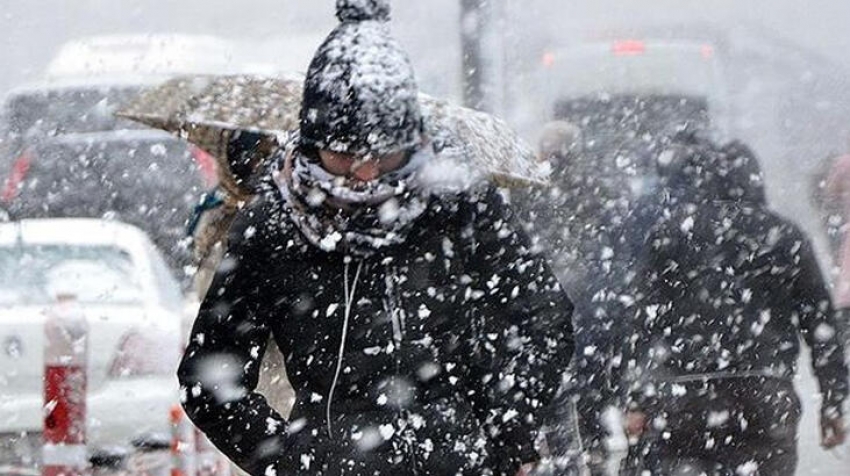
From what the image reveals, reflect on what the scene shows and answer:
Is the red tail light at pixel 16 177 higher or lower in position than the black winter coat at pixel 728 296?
lower

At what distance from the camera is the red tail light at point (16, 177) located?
1555cm

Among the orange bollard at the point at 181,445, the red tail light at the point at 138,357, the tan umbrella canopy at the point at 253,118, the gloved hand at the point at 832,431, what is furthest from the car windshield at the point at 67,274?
the gloved hand at the point at 832,431

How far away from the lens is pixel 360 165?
4.30 metres

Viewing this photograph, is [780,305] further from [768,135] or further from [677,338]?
[768,135]

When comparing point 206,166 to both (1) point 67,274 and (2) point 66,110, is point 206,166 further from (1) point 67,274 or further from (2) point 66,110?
(1) point 67,274

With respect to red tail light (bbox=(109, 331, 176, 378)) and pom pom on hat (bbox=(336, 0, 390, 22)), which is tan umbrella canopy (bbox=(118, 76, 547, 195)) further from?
red tail light (bbox=(109, 331, 176, 378))

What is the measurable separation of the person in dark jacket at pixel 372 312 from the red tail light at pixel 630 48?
801 inches

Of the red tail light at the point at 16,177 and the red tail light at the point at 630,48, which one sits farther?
the red tail light at the point at 630,48

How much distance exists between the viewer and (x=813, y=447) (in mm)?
11320

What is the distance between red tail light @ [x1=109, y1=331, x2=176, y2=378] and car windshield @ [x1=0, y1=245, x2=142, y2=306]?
0.31m

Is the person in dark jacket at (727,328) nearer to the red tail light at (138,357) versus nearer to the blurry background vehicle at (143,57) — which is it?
the red tail light at (138,357)

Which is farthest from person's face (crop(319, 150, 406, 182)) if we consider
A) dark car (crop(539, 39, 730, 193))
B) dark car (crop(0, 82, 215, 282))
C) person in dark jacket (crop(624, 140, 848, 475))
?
dark car (crop(539, 39, 730, 193))

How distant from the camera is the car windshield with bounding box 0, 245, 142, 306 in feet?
31.8

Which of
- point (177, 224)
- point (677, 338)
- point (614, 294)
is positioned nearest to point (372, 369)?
point (677, 338)
